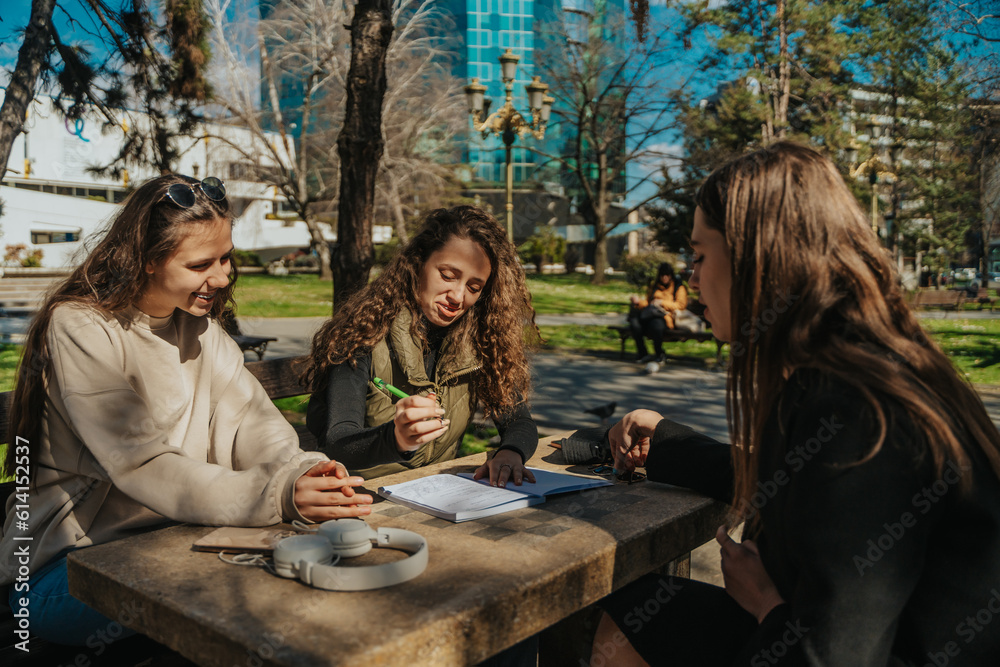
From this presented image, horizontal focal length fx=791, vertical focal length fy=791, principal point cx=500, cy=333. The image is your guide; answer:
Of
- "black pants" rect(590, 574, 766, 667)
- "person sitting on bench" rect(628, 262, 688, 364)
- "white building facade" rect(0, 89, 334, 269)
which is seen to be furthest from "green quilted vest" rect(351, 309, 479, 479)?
"white building facade" rect(0, 89, 334, 269)

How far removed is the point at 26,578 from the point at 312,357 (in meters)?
1.16

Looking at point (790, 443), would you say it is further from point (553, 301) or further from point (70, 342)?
point (553, 301)

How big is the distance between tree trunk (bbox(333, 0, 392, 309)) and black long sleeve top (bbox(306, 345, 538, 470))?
7.02 feet

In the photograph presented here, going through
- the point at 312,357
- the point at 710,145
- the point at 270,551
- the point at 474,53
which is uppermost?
the point at 474,53

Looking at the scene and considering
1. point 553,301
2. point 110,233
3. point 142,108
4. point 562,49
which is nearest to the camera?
point 110,233

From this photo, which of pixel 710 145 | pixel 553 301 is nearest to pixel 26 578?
pixel 553 301

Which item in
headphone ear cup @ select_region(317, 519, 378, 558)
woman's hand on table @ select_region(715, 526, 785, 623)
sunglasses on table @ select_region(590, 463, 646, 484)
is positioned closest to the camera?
woman's hand on table @ select_region(715, 526, 785, 623)

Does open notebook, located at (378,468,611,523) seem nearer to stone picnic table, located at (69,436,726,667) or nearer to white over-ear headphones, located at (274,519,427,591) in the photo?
stone picnic table, located at (69,436,726,667)

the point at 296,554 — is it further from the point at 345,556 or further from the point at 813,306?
the point at 813,306

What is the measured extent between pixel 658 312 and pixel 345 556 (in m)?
9.96

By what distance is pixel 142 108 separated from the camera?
576cm

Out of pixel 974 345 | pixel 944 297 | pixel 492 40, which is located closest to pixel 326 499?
pixel 974 345

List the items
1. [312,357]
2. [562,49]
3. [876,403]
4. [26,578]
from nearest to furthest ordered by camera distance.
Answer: [876,403] < [26,578] < [312,357] < [562,49]

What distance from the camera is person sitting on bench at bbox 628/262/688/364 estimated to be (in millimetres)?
11125
